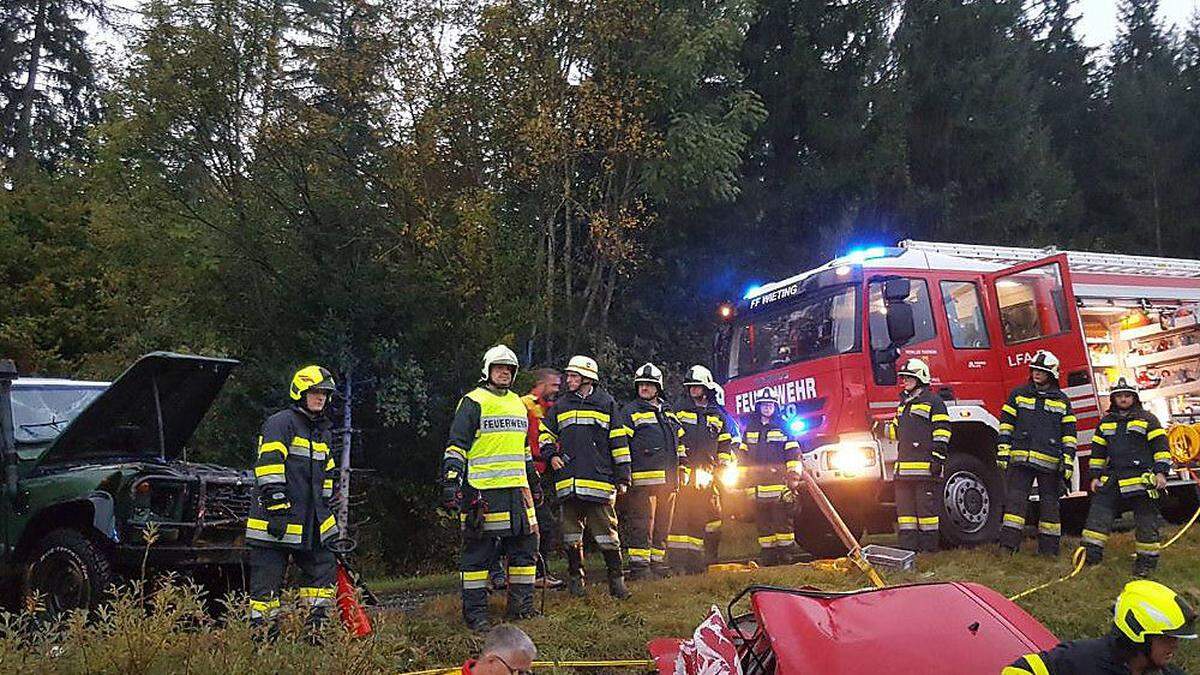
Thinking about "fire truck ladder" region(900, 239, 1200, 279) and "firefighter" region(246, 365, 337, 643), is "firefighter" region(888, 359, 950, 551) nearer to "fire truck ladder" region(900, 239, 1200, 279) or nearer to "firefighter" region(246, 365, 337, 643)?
"fire truck ladder" region(900, 239, 1200, 279)

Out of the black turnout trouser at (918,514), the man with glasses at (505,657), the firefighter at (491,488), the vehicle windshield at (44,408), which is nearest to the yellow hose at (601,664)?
the firefighter at (491,488)

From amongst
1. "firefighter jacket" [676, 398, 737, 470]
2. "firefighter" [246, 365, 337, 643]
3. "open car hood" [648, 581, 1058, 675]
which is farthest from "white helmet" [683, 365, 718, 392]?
"open car hood" [648, 581, 1058, 675]

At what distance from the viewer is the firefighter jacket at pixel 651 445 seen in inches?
328

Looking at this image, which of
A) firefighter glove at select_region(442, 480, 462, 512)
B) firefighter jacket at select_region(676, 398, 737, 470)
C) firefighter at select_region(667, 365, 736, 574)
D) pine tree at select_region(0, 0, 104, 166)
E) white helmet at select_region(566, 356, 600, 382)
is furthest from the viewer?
pine tree at select_region(0, 0, 104, 166)

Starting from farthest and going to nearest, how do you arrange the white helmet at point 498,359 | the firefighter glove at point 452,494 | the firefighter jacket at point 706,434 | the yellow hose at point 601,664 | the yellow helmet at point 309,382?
the firefighter jacket at point 706,434 < the white helmet at point 498,359 < the firefighter glove at point 452,494 < the yellow helmet at point 309,382 < the yellow hose at point 601,664

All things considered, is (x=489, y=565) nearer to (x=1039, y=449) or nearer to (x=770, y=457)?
(x=770, y=457)

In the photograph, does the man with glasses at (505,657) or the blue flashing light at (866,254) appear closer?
the man with glasses at (505,657)

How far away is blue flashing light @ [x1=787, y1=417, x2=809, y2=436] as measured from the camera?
9.53 metres

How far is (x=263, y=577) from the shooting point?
5883mm

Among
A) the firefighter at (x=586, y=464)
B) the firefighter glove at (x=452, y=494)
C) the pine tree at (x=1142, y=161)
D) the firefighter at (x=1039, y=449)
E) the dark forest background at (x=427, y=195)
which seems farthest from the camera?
the pine tree at (x=1142, y=161)

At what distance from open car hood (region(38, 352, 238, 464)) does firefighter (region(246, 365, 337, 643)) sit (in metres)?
1.74

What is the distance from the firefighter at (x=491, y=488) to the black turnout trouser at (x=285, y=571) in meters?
0.86

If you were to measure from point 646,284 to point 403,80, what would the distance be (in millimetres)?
6419

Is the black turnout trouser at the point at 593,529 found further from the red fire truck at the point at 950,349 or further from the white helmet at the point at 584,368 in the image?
the red fire truck at the point at 950,349
